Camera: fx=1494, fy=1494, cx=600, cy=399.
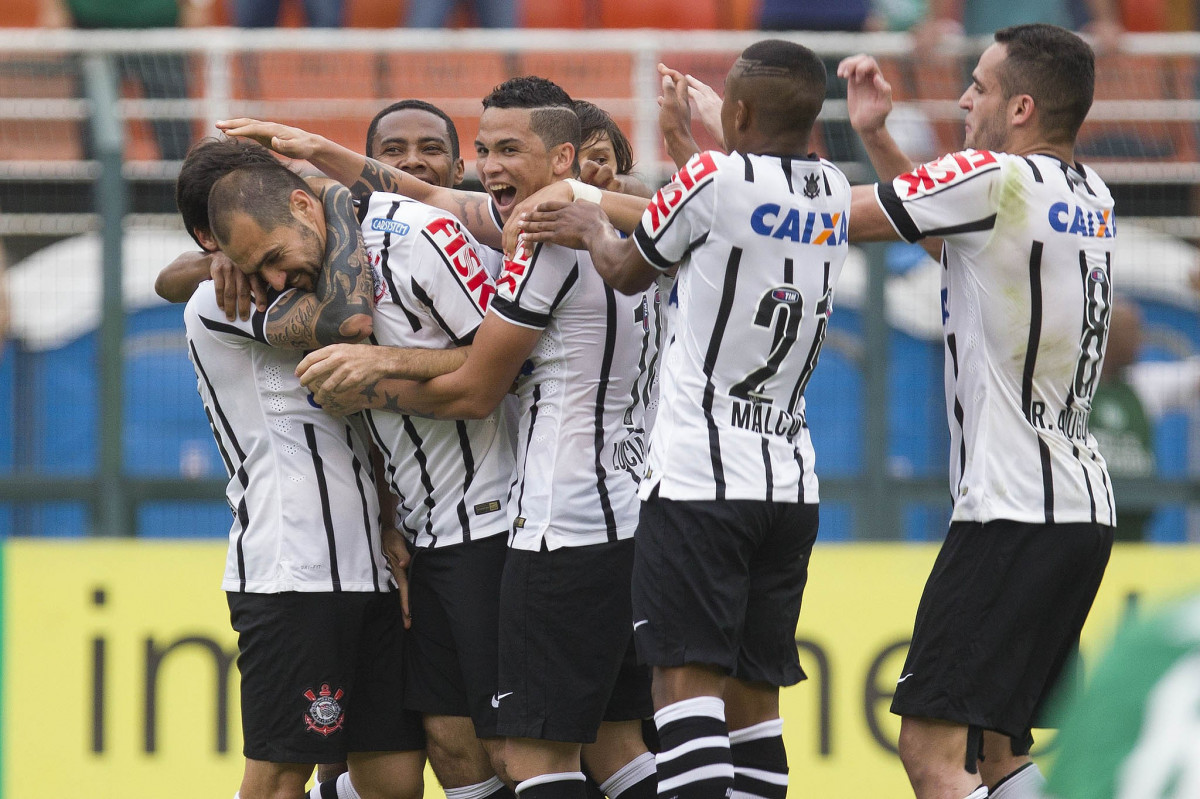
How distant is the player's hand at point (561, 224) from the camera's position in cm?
386

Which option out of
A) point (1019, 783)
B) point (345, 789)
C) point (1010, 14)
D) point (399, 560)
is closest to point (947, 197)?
point (1019, 783)

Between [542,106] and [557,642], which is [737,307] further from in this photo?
[557,642]

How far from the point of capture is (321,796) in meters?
4.79

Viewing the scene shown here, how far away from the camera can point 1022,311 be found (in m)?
3.92

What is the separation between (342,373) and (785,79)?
1364mm

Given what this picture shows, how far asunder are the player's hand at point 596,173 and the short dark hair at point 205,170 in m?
0.95

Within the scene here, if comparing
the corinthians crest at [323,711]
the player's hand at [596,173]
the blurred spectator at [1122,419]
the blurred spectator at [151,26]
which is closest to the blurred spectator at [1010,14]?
the blurred spectator at [1122,419]

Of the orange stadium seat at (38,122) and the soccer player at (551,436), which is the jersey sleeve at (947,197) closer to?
the soccer player at (551,436)

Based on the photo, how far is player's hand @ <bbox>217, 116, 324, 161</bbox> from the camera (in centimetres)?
425

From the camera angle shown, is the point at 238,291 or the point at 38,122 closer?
the point at 238,291

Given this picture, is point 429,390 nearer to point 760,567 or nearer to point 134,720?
point 760,567

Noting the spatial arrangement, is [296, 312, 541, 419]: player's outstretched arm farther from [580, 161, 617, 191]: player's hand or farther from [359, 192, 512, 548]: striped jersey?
[580, 161, 617, 191]: player's hand

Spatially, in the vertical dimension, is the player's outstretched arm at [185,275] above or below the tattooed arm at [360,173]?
below

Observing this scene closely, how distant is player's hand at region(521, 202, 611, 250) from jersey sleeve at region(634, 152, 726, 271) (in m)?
0.18
